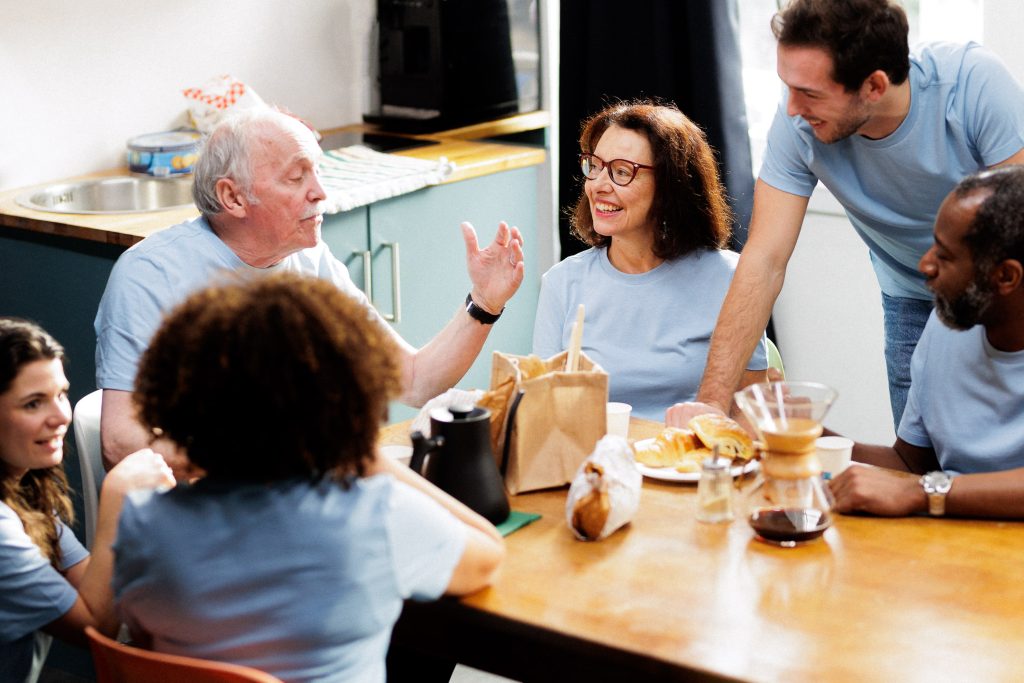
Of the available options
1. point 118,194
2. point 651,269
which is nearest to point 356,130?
point 118,194

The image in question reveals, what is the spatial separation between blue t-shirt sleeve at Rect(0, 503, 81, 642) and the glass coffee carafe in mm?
910

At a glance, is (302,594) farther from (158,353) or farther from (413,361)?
(413,361)

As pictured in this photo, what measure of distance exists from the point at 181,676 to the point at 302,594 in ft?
0.48

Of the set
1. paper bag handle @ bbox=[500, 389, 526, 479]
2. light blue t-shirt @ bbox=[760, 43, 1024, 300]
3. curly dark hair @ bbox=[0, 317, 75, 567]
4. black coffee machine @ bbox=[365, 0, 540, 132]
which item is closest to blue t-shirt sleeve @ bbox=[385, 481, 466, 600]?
paper bag handle @ bbox=[500, 389, 526, 479]

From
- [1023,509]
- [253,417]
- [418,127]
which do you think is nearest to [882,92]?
[1023,509]

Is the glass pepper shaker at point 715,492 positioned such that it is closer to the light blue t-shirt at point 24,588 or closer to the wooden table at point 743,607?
the wooden table at point 743,607

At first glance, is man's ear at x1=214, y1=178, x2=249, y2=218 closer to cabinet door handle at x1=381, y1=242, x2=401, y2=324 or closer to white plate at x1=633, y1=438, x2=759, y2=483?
→ white plate at x1=633, y1=438, x2=759, y2=483

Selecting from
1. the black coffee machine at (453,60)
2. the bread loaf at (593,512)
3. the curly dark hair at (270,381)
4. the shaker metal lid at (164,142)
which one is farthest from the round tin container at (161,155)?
the curly dark hair at (270,381)

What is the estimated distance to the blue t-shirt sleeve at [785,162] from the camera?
249 centimetres

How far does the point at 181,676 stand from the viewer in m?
1.33

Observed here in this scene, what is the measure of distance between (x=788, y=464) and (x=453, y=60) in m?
2.51

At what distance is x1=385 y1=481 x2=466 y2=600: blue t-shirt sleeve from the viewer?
4.56ft

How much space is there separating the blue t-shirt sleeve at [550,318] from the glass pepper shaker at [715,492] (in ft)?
2.86

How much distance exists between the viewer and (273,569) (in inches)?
52.7
